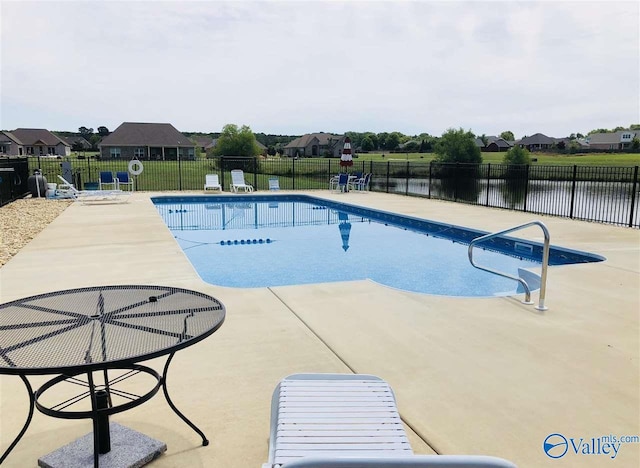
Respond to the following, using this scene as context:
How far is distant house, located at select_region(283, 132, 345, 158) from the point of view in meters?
82.4

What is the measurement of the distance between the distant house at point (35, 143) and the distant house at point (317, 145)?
38097mm

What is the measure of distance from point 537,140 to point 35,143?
94612 mm

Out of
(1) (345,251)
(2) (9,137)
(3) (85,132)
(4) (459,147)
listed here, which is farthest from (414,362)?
(3) (85,132)

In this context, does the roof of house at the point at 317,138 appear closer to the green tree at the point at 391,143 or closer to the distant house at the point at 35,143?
the green tree at the point at 391,143

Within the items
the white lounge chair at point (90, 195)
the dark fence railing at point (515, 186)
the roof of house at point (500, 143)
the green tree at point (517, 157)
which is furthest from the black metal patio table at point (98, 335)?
the roof of house at point (500, 143)

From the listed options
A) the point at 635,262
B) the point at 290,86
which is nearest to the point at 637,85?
the point at 635,262

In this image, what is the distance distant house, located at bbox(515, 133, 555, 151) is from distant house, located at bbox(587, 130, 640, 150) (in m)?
7.50

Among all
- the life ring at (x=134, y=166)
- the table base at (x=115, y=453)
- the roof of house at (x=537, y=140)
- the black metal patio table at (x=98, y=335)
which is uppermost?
the roof of house at (x=537, y=140)

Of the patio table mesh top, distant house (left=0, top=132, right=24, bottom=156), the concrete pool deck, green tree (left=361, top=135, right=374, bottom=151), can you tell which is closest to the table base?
the concrete pool deck

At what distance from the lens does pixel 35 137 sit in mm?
73750

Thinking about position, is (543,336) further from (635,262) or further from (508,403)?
(635,262)

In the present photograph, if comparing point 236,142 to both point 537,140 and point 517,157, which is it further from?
point 537,140

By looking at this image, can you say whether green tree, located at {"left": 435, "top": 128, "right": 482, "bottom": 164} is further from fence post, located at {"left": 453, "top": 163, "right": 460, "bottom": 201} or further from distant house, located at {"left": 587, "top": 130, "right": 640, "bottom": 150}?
distant house, located at {"left": 587, "top": 130, "right": 640, "bottom": 150}

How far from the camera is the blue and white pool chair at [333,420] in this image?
1797 mm
